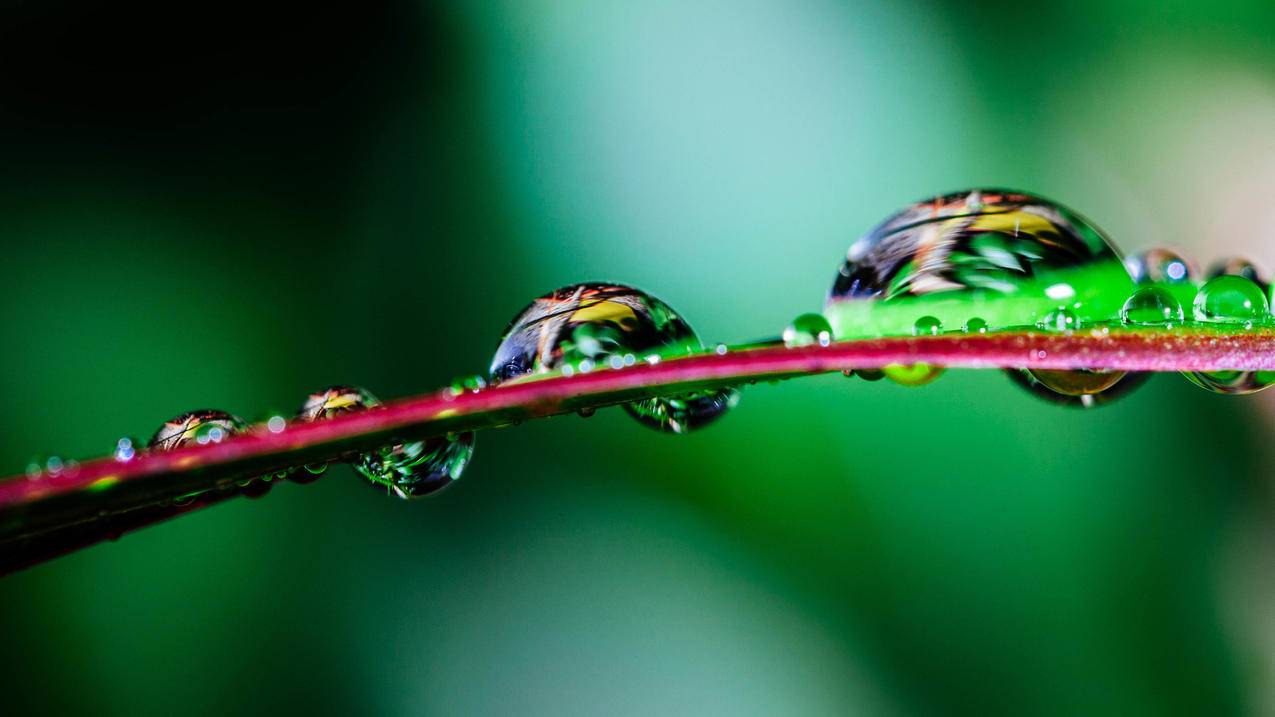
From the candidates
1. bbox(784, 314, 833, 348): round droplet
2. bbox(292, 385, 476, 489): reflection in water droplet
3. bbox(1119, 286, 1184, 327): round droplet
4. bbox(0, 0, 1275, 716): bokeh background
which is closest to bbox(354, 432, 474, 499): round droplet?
bbox(292, 385, 476, 489): reflection in water droplet

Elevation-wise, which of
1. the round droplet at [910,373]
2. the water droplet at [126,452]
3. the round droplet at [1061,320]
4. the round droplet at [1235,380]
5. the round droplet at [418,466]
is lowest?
the water droplet at [126,452]

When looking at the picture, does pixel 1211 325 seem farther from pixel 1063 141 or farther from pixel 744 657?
pixel 1063 141

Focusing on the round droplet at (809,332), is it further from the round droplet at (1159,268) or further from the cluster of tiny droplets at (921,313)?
the round droplet at (1159,268)

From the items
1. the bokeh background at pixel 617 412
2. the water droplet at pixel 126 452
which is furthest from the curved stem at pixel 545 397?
the bokeh background at pixel 617 412

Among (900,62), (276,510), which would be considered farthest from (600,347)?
(900,62)

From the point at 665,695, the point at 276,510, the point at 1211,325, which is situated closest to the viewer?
the point at 1211,325

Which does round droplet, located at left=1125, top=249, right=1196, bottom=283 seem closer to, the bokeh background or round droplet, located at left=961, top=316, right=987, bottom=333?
round droplet, located at left=961, top=316, right=987, bottom=333
